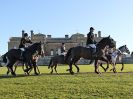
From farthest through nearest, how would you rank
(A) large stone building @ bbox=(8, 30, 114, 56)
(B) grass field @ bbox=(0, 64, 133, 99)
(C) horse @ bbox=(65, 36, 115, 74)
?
(A) large stone building @ bbox=(8, 30, 114, 56) → (C) horse @ bbox=(65, 36, 115, 74) → (B) grass field @ bbox=(0, 64, 133, 99)

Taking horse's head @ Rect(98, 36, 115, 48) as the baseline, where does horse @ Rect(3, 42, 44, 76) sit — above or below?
below

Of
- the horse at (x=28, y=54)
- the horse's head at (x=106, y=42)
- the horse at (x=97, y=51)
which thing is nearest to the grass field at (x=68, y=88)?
the horse at (x=28, y=54)

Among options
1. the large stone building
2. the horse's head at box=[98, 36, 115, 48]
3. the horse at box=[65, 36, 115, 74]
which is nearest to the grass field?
the horse at box=[65, 36, 115, 74]

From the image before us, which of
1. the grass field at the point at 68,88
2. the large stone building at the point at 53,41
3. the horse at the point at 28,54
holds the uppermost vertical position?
the large stone building at the point at 53,41

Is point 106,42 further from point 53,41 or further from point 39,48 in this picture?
point 53,41

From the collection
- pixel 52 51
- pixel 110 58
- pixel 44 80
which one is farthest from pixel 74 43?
pixel 44 80

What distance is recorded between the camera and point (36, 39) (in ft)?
459

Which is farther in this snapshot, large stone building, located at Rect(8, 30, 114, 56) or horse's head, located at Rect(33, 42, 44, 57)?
large stone building, located at Rect(8, 30, 114, 56)

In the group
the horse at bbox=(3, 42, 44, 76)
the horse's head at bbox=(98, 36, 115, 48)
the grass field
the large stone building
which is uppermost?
the large stone building

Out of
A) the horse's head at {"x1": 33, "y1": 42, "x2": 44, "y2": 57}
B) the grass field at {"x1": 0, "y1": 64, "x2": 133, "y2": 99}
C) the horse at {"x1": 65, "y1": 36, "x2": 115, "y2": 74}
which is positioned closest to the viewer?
the grass field at {"x1": 0, "y1": 64, "x2": 133, "y2": 99}

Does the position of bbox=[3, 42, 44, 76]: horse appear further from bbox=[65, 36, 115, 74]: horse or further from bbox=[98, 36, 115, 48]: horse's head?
bbox=[98, 36, 115, 48]: horse's head

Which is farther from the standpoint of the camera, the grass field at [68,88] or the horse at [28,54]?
the horse at [28,54]

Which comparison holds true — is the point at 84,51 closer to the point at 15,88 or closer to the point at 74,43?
the point at 15,88

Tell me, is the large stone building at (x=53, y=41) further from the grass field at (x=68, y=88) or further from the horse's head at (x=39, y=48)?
the grass field at (x=68, y=88)
